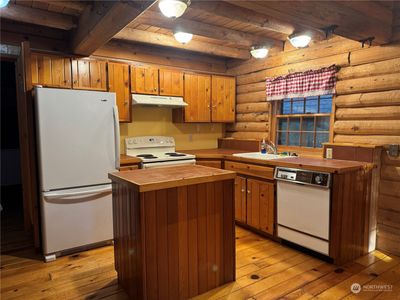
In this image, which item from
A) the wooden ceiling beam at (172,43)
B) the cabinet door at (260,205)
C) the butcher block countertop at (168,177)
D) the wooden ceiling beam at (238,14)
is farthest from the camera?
the wooden ceiling beam at (172,43)

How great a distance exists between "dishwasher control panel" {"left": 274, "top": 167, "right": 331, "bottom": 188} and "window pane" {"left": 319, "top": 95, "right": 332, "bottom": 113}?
1.08 m

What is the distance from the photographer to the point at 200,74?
173 inches

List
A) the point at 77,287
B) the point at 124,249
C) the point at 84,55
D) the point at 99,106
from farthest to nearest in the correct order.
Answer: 1. the point at 84,55
2. the point at 99,106
3. the point at 77,287
4. the point at 124,249

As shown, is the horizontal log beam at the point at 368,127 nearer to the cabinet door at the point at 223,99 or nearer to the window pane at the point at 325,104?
the window pane at the point at 325,104

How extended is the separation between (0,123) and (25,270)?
496 cm

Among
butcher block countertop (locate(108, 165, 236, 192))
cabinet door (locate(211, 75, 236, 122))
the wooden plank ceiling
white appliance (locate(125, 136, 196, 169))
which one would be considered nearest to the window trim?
Answer: cabinet door (locate(211, 75, 236, 122))

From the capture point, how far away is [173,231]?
6.67 feet

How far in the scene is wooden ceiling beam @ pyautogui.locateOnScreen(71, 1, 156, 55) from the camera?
81.2 inches

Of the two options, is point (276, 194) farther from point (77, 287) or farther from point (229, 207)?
point (77, 287)

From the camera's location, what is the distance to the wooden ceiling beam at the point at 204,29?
305 cm

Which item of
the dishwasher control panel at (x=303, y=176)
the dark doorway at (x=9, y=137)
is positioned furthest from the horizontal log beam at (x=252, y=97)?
the dark doorway at (x=9, y=137)

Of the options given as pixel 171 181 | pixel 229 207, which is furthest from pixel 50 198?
pixel 229 207

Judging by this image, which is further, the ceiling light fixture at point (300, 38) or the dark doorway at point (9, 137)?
the dark doorway at point (9, 137)

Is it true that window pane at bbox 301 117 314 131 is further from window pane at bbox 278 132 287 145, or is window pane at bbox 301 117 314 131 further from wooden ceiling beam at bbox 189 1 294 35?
wooden ceiling beam at bbox 189 1 294 35
